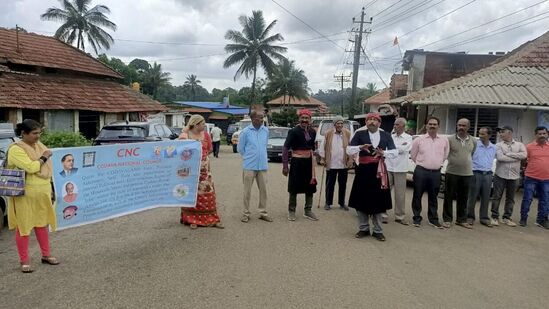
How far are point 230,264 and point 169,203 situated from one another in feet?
5.35

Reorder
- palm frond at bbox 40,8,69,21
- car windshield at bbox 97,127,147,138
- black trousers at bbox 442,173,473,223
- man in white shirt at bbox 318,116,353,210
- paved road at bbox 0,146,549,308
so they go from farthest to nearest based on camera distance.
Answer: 1. palm frond at bbox 40,8,69,21
2. car windshield at bbox 97,127,147,138
3. man in white shirt at bbox 318,116,353,210
4. black trousers at bbox 442,173,473,223
5. paved road at bbox 0,146,549,308

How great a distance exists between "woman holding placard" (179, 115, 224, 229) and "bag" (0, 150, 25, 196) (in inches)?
95.1

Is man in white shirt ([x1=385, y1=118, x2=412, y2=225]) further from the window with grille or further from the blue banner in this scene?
the window with grille

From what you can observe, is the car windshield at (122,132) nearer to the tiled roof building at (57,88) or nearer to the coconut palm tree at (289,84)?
the tiled roof building at (57,88)

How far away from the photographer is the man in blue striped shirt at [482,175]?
7.76 m

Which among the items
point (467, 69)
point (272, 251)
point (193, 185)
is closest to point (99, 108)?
point (193, 185)

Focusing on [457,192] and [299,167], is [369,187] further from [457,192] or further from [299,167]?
[457,192]

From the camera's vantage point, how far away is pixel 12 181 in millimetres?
4523

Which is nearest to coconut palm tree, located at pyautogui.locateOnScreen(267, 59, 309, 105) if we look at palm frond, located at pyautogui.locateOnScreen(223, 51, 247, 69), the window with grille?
palm frond, located at pyautogui.locateOnScreen(223, 51, 247, 69)

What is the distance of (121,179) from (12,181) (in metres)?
1.35

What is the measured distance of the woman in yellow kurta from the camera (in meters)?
4.58

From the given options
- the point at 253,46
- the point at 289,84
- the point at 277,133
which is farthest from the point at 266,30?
the point at 277,133

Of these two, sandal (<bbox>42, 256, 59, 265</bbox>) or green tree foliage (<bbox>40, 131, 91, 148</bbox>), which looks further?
green tree foliage (<bbox>40, 131, 91, 148</bbox>)

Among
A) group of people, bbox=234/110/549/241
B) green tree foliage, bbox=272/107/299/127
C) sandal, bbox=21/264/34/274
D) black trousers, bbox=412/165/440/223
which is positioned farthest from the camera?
green tree foliage, bbox=272/107/299/127
